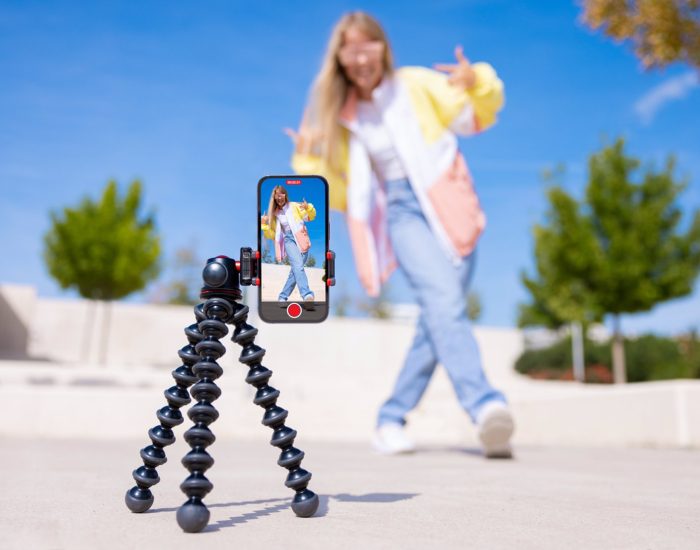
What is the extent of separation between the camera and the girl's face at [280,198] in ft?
5.67

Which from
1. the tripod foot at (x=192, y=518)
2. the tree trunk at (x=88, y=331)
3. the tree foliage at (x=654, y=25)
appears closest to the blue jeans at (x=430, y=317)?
the tripod foot at (x=192, y=518)

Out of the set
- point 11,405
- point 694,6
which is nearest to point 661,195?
point 694,6

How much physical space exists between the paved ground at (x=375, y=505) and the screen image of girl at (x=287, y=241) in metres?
0.58

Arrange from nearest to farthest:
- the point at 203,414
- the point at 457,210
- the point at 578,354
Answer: the point at 203,414
the point at 457,210
the point at 578,354

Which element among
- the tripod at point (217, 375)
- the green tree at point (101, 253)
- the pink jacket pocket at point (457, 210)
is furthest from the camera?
the green tree at point (101, 253)

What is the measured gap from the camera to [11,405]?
207 inches

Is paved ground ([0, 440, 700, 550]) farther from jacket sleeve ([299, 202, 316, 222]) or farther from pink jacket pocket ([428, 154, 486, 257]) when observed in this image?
pink jacket pocket ([428, 154, 486, 257])

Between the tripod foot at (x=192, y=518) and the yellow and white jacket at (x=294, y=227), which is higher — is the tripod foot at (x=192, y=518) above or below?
below

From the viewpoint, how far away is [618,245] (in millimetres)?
16766

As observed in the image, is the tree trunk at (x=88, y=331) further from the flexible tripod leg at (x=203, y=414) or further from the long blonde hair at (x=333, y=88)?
the flexible tripod leg at (x=203, y=414)

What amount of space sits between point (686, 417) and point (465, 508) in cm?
349

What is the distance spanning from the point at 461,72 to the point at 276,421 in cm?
284

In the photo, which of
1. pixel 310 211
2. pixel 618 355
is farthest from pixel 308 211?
pixel 618 355

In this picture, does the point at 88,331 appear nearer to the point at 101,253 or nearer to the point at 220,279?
the point at 101,253
